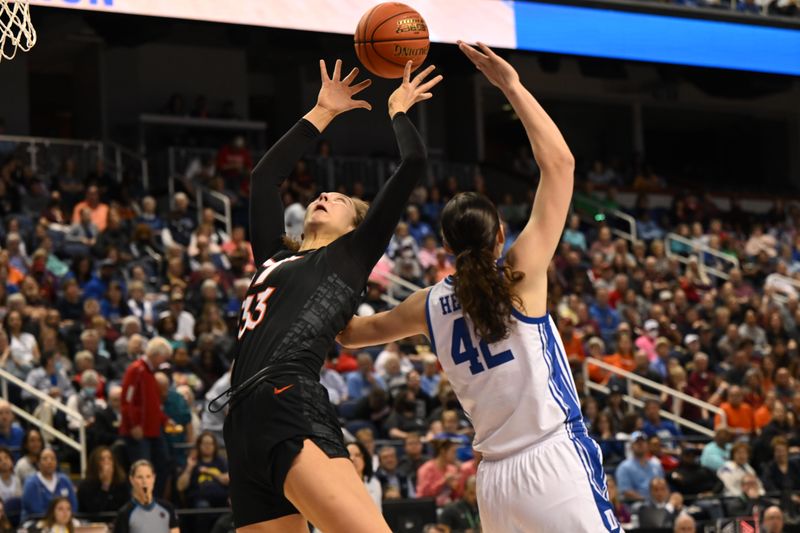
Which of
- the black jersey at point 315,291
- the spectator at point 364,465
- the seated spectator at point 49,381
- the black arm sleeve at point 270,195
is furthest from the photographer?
the seated spectator at point 49,381

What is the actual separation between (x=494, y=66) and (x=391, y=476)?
7860 mm

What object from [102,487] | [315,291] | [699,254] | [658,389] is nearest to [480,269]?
[315,291]

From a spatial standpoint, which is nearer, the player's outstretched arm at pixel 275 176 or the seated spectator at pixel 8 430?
the player's outstretched arm at pixel 275 176

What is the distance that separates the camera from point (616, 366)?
15617 millimetres

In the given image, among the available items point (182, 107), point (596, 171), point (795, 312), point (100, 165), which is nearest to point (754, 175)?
point (596, 171)

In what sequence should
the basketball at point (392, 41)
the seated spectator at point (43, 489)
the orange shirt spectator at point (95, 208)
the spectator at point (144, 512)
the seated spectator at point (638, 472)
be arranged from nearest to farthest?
the basketball at point (392, 41) < the spectator at point (144, 512) < the seated spectator at point (43, 489) < the seated spectator at point (638, 472) < the orange shirt spectator at point (95, 208)

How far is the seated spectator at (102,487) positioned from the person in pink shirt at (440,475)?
272 centimetres

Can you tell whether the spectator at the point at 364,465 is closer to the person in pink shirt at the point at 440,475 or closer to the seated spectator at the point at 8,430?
the person in pink shirt at the point at 440,475

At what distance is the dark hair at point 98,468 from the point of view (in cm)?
1029

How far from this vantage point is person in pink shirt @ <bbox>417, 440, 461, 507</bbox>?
11508mm

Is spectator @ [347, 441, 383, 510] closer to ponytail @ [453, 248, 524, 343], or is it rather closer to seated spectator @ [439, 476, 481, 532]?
seated spectator @ [439, 476, 481, 532]

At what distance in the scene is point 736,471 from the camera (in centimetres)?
1316

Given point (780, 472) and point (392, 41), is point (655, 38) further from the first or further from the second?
point (392, 41)

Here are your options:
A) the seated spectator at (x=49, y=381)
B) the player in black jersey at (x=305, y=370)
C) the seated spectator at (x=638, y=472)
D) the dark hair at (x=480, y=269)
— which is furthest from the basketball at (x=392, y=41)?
the seated spectator at (x=638, y=472)
